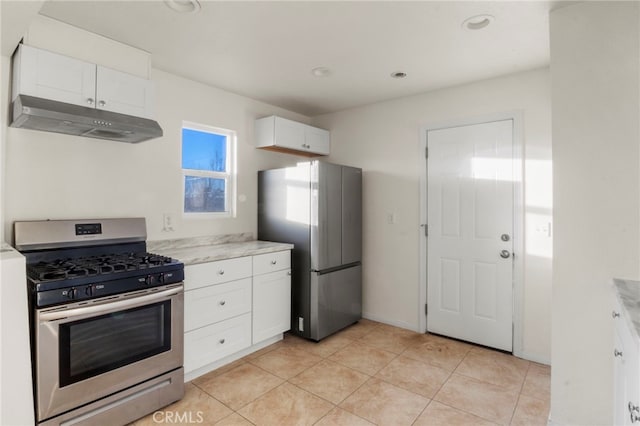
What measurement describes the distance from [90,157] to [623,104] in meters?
3.26

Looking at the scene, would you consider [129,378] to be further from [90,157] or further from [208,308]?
[90,157]

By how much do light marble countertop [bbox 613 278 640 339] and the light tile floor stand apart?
3.31ft

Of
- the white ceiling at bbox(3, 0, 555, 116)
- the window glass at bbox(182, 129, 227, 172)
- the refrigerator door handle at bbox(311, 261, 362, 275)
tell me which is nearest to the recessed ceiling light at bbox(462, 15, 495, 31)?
the white ceiling at bbox(3, 0, 555, 116)

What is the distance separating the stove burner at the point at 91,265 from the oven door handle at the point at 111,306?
6.8 inches

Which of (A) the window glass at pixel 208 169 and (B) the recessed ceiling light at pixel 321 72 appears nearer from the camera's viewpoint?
(B) the recessed ceiling light at pixel 321 72

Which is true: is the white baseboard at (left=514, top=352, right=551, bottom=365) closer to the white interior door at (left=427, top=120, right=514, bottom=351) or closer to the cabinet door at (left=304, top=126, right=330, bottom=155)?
the white interior door at (left=427, top=120, right=514, bottom=351)

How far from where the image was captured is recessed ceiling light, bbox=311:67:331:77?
2.79 meters

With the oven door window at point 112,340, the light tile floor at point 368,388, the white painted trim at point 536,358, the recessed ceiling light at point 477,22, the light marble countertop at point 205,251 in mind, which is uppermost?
the recessed ceiling light at point 477,22

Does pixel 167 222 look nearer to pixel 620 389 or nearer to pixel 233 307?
pixel 233 307

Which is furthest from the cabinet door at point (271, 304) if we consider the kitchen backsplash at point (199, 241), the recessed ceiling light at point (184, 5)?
the recessed ceiling light at point (184, 5)

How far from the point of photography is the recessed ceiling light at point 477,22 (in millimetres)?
2002

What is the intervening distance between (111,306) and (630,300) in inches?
97.4

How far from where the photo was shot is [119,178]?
101 inches

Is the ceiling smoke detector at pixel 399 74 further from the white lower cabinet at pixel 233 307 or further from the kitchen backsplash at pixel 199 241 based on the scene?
the kitchen backsplash at pixel 199 241
